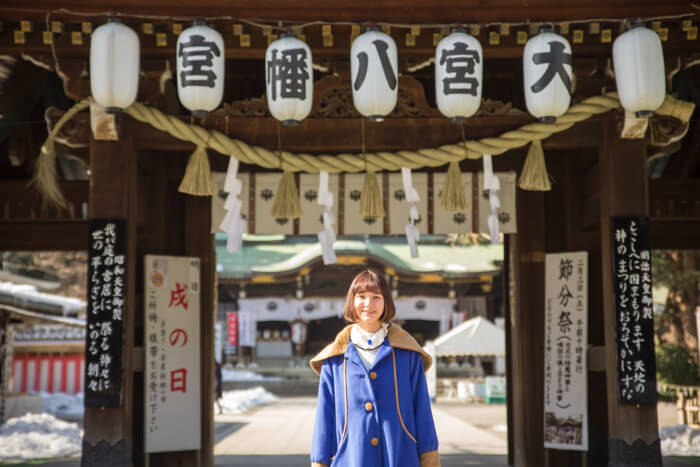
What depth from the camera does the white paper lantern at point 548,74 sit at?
214 inches

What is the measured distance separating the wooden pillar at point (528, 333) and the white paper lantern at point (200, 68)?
381 centimetres

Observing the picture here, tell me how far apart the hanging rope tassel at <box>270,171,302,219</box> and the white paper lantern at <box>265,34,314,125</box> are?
1.07m

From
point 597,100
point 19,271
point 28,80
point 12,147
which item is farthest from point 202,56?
point 19,271

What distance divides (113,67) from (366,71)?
184 cm

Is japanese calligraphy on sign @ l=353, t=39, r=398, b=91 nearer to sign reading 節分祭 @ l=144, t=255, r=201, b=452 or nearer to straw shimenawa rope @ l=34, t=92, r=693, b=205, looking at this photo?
straw shimenawa rope @ l=34, t=92, r=693, b=205

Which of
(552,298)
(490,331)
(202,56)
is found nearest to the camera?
(202,56)

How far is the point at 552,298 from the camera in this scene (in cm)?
762

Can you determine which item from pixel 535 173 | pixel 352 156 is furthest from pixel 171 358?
pixel 535 173

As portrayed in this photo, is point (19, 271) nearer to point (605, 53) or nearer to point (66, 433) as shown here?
point (66, 433)

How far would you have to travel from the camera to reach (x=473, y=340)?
21797 millimetres

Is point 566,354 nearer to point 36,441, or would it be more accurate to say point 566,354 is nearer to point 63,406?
point 36,441

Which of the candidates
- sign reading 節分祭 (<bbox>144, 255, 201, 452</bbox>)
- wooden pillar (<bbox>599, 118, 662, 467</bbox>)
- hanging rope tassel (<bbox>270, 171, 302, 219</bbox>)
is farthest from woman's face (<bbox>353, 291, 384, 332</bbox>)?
sign reading 節分祭 (<bbox>144, 255, 201, 452</bbox>)

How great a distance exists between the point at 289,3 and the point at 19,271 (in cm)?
1535

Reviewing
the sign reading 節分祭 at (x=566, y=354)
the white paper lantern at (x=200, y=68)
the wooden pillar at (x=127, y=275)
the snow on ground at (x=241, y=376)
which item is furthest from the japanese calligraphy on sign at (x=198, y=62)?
the snow on ground at (x=241, y=376)
